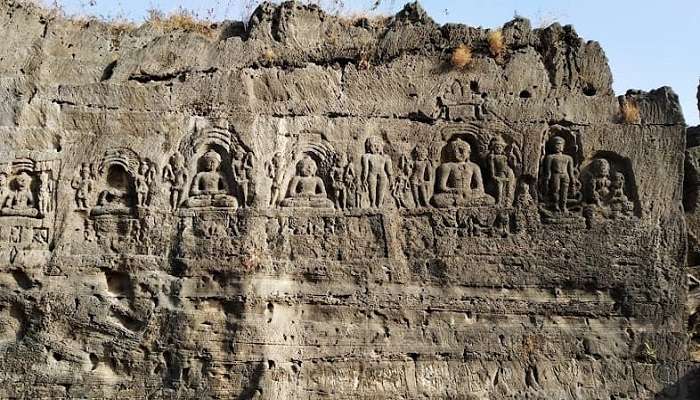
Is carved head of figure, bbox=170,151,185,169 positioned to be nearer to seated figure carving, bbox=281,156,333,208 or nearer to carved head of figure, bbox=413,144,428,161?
seated figure carving, bbox=281,156,333,208

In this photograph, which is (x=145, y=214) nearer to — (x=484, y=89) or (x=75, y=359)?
(x=75, y=359)

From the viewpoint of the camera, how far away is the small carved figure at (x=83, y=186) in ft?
24.9

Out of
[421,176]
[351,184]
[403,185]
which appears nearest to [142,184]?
[351,184]

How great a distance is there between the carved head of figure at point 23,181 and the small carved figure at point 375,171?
12.3 ft

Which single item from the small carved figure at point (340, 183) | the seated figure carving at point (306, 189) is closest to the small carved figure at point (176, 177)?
the seated figure carving at point (306, 189)

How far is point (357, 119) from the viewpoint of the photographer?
7766 mm

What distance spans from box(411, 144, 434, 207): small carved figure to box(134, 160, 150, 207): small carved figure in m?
2.96

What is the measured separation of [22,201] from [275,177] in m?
2.81

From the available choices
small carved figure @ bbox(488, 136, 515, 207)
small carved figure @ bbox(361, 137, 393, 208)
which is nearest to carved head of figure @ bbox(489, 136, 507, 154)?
small carved figure @ bbox(488, 136, 515, 207)

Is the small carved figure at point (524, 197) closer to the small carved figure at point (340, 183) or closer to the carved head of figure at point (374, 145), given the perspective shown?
the carved head of figure at point (374, 145)

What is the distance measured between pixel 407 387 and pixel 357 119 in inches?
117

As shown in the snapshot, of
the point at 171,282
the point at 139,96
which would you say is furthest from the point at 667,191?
the point at 139,96

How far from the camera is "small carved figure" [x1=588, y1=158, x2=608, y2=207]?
7562 millimetres

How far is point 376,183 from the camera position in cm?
759
